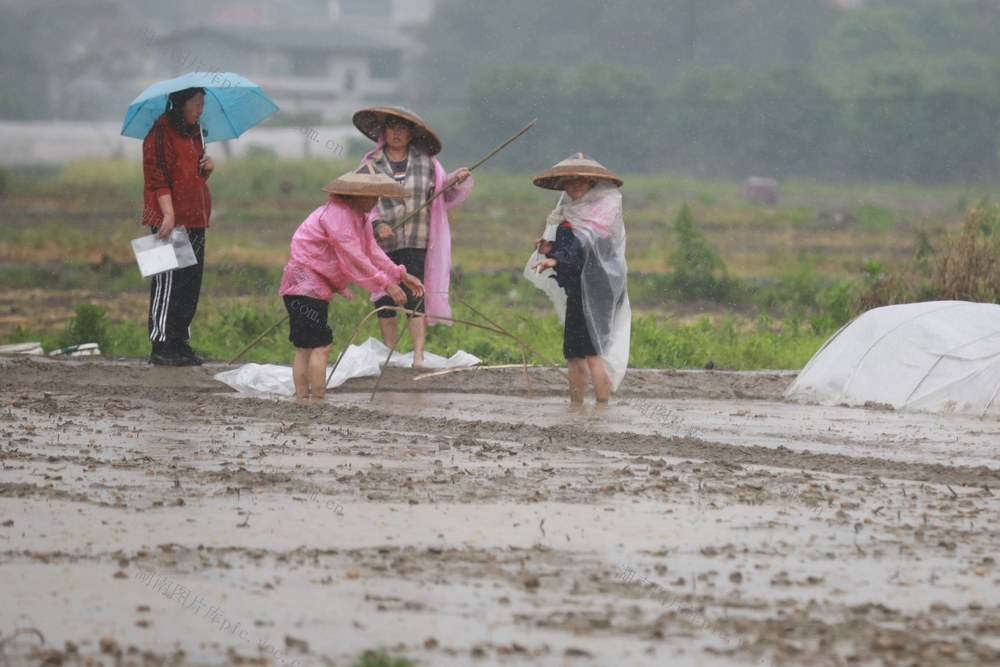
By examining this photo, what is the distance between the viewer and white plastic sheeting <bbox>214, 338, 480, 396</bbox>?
29.9 feet

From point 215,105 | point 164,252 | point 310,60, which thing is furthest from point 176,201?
point 310,60

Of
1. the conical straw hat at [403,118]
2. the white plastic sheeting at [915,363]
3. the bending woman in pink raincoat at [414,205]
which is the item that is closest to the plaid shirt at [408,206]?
the bending woman in pink raincoat at [414,205]

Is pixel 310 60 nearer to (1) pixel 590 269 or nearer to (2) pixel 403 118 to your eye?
(2) pixel 403 118

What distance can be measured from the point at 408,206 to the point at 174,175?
1497 millimetres

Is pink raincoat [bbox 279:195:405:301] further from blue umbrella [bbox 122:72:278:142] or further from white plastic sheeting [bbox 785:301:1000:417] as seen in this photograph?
white plastic sheeting [bbox 785:301:1000:417]

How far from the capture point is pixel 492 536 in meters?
5.06

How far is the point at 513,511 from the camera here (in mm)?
5473

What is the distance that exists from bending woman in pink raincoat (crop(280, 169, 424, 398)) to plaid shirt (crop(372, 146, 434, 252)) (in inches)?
33.1

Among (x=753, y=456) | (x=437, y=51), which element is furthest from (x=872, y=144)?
(x=753, y=456)

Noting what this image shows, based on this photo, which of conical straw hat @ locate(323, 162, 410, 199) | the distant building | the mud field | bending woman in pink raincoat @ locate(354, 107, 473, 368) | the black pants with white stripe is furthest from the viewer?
the distant building

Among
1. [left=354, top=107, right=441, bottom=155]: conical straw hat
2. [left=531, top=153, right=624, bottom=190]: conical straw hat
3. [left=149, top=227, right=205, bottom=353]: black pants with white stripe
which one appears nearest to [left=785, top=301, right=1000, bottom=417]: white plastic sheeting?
[left=531, top=153, right=624, bottom=190]: conical straw hat

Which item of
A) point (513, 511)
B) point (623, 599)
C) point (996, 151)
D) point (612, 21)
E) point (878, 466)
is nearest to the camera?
point (623, 599)

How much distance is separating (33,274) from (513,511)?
1381cm

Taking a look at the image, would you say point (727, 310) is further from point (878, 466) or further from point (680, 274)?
point (878, 466)
